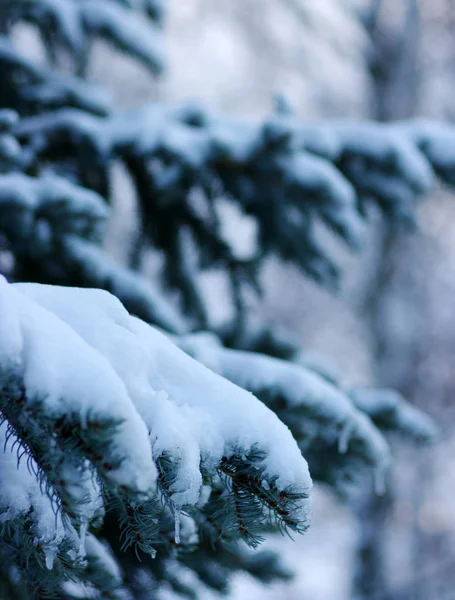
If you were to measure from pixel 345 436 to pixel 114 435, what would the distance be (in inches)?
33.7

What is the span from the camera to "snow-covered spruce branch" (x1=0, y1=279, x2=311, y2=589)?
2.21 feet

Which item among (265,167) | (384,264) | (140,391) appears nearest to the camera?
(140,391)

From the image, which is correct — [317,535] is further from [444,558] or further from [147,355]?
[147,355]

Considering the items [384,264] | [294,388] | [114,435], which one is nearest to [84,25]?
[294,388]

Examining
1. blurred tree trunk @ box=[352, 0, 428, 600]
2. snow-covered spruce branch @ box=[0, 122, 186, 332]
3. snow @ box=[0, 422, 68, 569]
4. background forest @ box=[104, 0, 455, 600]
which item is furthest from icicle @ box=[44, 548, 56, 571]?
blurred tree trunk @ box=[352, 0, 428, 600]

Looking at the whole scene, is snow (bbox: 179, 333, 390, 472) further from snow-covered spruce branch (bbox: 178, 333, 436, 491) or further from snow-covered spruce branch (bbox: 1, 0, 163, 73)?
snow-covered spruce branch (bbox: 1, 0, 163, 73)

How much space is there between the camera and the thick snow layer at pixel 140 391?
0.68m

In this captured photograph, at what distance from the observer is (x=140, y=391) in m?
0.78

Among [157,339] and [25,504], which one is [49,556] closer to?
[25,504]

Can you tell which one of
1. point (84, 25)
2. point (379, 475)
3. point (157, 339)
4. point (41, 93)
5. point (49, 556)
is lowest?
point (379, 475)

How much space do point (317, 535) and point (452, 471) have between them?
313 centimetres

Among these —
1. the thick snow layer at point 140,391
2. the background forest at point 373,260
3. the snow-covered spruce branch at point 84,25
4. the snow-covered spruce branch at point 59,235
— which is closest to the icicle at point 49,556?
the thick snow layer at point 140,391

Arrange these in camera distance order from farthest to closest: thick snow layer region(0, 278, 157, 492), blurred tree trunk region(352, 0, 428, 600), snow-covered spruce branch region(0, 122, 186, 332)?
blurred tree trunk region(352, 0, 428, 600) < snow-covered spruce branch region(0, 122, 186, 332) < thick snow layer region(0, 278, 157, 492)

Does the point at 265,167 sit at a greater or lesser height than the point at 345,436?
greater
